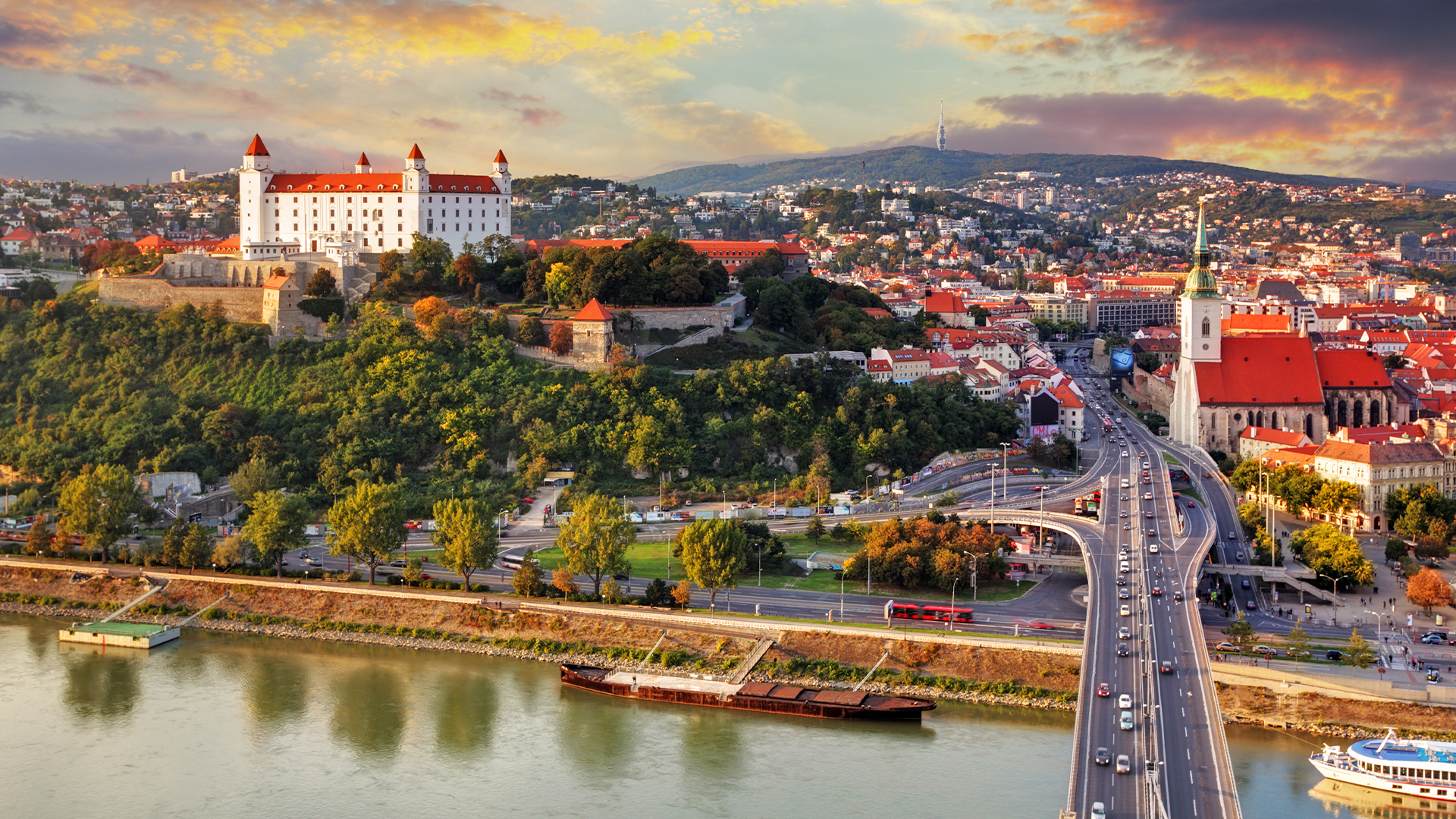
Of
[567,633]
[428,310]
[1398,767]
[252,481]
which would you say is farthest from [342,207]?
[1398,767]

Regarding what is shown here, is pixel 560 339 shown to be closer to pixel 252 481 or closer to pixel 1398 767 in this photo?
pixel 252 481

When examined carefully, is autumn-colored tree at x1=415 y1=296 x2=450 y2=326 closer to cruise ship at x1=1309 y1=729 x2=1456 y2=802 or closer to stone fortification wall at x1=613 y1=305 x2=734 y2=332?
stone fortification wall at x1=613 y1=305 x2=734 y2=332

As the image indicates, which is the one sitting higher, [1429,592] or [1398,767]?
[1429,592]

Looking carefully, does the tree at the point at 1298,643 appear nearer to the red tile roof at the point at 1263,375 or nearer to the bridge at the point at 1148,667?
the bridge at the point at 1148,667

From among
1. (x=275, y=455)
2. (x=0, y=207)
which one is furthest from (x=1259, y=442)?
(x=0, y=207)

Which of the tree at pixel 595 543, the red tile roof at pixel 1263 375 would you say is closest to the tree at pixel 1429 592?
the red tile roof at pixel 1263 375

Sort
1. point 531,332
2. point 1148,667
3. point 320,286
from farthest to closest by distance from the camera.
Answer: point 320,286, point 531,332, point 1148,667

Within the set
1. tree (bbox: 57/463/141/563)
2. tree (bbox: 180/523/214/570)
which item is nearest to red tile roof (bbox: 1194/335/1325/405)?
tree (bbox: 180/523/214/570)
